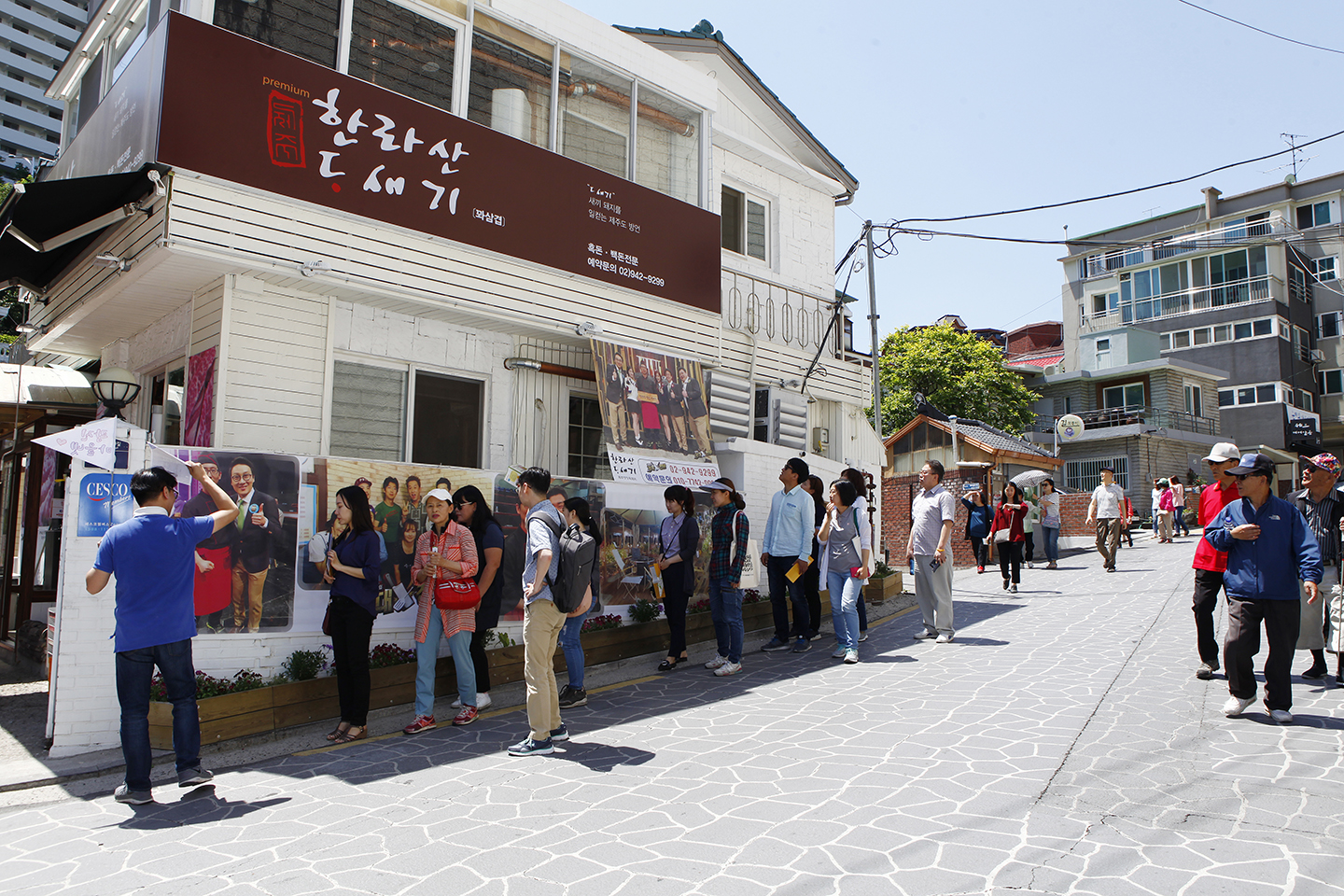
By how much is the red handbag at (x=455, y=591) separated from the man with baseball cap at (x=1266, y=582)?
226 inches

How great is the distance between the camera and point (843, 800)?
4.73 m

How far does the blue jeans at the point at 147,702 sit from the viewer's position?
5.14 meters

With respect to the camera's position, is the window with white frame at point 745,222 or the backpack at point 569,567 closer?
the backpack at point 569,567

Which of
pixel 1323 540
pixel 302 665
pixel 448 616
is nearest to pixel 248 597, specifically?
pixel 302 665

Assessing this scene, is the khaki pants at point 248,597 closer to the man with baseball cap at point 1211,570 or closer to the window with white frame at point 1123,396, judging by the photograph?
the man with baseball cap at point 1211,570

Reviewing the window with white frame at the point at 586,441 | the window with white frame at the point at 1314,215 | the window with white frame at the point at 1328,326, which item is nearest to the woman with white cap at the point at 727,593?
the window with white frame at the point at 586,441

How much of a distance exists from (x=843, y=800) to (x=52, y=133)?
108 meters

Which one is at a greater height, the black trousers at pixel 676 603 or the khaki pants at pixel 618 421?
the khaki pants at pixel 618 421

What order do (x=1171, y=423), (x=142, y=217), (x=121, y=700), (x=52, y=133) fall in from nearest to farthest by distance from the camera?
(x=121, y=700) < (x=142, y=217) < (x=1171, y=423) < (x=52, y=133)

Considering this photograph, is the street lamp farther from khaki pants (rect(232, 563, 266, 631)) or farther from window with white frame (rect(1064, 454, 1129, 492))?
window with white frame (rect(1064, 454, 1129, 492))

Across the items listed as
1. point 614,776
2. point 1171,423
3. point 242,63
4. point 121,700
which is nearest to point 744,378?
point 242,63

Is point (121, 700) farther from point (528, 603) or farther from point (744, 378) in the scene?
point (744, 378)

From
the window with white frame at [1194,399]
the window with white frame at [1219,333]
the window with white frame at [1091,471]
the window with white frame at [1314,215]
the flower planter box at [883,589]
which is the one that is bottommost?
the flower planter box at [883,589]

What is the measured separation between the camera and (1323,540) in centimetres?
748
